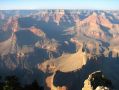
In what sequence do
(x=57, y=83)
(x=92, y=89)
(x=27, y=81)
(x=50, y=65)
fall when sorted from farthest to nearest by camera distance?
1. (x=50, y=65)
2. (x=27, y=81)
3. (x=57, y=83)
4. (x=92, y=89)

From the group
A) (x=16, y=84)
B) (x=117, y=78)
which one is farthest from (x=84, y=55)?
(x=16, y=84)

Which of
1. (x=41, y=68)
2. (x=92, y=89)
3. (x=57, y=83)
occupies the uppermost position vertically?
(x=92, y=89)

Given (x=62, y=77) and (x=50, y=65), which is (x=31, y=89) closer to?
(x=62, y=77)

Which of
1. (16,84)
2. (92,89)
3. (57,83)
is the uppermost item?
(16,84)

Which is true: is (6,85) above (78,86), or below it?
above

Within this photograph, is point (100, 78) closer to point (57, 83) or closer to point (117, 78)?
point (57, 83)

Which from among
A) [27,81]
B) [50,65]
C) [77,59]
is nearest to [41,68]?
[50,65]

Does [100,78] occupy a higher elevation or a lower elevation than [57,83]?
higher

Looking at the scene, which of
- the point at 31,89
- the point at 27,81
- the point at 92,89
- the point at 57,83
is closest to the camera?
the point at 31,89

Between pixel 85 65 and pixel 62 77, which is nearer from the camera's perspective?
pixel 62 77
